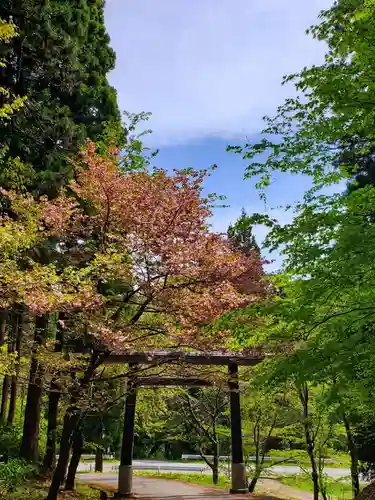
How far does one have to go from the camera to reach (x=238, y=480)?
1313cm

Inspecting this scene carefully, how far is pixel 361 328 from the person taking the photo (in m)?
4.38

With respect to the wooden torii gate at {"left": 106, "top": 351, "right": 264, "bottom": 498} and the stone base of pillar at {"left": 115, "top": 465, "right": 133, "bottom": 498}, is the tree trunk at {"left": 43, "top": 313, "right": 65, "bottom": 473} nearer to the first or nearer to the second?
the wooden torii gate at {"left": 106, "top": 351, "right": 264, "bottom": 498}

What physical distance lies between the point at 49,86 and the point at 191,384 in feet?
30.1

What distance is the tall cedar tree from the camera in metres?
10.8

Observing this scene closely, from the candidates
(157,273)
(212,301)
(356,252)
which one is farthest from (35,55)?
(356,252)

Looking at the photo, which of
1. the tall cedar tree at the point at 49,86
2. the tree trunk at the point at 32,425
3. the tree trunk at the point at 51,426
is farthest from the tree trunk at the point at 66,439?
the tall cedar tree at the point at 49,86

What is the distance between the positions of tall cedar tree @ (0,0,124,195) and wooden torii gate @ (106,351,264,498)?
492cm

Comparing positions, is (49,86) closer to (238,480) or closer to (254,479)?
(238,480)

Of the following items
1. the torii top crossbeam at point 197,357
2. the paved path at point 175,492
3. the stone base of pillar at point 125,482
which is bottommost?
the paved path at point 175,492

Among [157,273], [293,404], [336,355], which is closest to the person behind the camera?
[336,355]

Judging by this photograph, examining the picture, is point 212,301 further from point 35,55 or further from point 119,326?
point 35,55

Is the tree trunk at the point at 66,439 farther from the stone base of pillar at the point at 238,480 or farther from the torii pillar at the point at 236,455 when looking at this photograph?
the stone base of pillar at the point at 238,480

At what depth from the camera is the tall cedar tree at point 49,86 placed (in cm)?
1084

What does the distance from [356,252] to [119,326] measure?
17.8 feet
